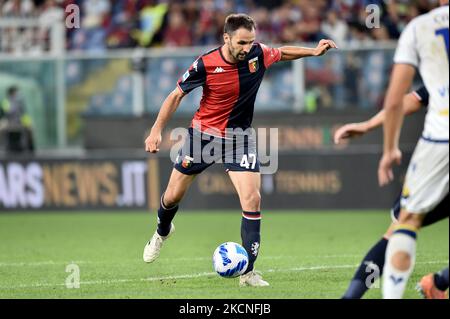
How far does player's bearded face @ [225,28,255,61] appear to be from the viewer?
8.36 metres

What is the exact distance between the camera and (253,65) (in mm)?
8883

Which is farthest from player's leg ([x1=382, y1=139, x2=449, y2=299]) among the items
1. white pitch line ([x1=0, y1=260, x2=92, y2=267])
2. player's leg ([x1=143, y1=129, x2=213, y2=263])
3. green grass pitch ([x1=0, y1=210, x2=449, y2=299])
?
white pitch line ([x1=0, y1=260, x2=92, y2=267])

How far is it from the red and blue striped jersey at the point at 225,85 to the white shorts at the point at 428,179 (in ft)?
9.89

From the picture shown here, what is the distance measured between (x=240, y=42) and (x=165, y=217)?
2056 millimetres

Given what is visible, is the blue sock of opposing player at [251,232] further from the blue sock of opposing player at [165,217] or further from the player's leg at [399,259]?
the player's leg at [399,259]

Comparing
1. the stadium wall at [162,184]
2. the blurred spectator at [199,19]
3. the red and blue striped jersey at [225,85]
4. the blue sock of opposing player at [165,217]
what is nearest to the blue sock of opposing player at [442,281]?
the red and blue striped jersey at [225,85]

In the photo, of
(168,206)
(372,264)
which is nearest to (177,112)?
(168,206)

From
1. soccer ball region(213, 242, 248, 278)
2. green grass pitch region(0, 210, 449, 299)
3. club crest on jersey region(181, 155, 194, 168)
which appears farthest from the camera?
club crest on jersey region(181, 155, 194, 168)

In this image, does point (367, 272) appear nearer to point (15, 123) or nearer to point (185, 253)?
point (185, 253)

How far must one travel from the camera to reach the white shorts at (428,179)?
605 centimetres

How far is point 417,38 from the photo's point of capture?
604cm

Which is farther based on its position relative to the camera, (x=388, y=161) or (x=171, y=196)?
(x=171, y=196)

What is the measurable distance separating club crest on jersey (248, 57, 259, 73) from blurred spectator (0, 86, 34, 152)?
1084 centimetres

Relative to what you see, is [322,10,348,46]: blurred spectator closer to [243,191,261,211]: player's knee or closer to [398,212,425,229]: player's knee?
[243,191,261,211]: player's knee
